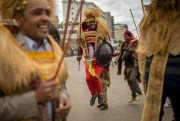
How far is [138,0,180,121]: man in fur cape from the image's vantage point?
12.1 ft

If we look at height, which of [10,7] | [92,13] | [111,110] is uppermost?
[92,13]

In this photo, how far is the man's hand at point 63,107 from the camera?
7.54 feet

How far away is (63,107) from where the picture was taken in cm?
231

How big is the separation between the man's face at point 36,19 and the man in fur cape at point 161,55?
173cm

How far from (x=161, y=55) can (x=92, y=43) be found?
4.58 meters

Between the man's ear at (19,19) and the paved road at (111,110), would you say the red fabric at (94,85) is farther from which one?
the man's ear at (19,19)

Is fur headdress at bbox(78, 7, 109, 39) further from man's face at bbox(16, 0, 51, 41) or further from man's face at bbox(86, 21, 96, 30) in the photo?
man's face at bbox(16, 0, 51, 41)

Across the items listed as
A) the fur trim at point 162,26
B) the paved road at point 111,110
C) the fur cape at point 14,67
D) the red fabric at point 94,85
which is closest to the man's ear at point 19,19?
the fur cape at point 14,67

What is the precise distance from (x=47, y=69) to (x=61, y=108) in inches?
10.0

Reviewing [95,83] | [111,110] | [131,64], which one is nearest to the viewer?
[111,110]

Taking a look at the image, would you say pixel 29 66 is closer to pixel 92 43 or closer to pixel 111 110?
pixel 111 110

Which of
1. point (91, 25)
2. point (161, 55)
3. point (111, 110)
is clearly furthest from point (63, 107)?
point (91, 25)

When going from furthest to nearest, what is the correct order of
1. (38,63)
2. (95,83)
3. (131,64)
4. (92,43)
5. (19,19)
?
1. (131,64)
2. (92,43)
3. (95,83)
4. (19,19)
5. (38,63)

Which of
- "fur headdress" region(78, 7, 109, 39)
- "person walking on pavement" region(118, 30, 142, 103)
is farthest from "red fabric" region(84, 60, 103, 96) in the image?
"person walking on pavement" region(118, 30, 142, 103)
